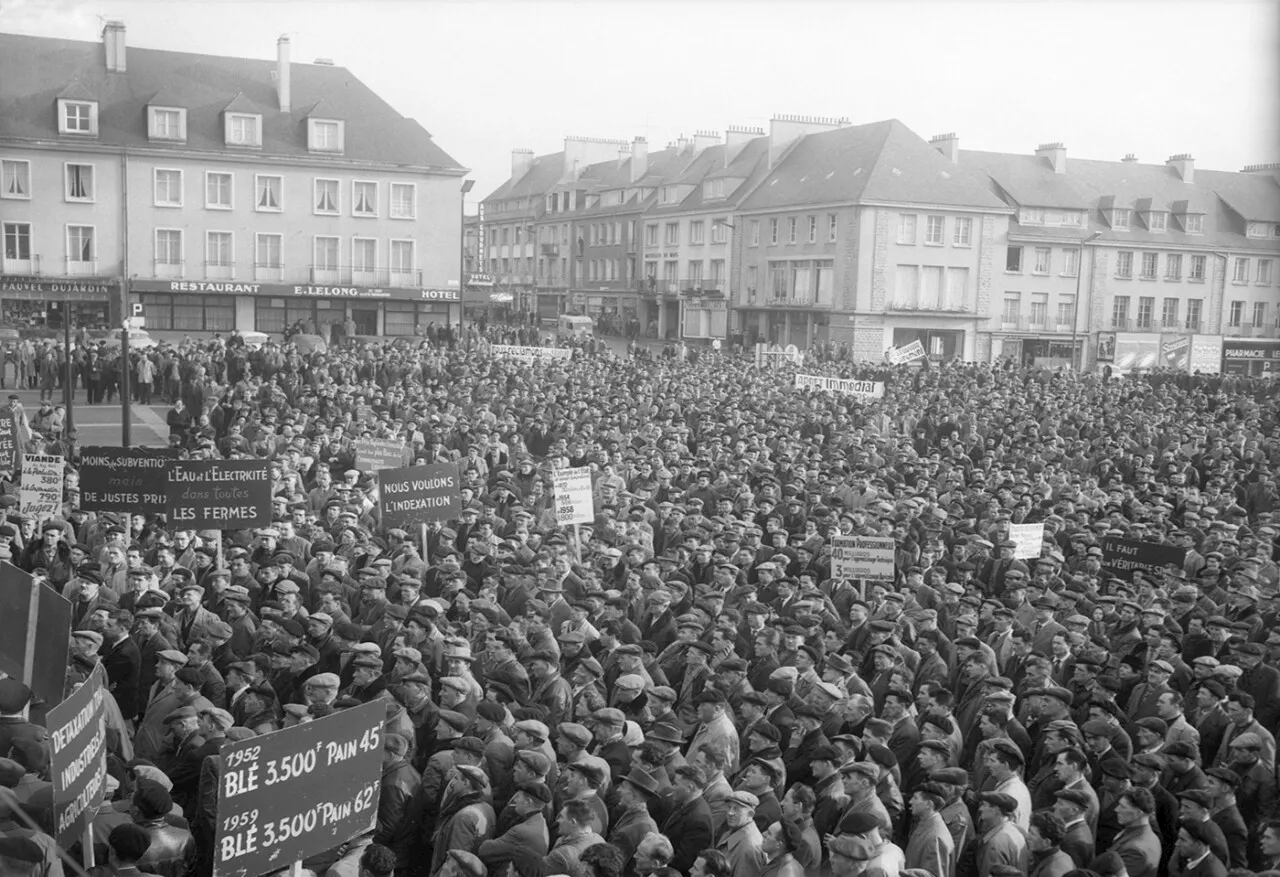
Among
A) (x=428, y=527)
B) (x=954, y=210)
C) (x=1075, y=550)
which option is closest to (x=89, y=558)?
(x=428, y=527)

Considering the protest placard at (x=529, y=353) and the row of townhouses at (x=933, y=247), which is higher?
the row of townhouses at (x=933, y=247)

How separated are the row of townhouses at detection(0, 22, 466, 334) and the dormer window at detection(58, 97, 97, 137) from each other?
49mm

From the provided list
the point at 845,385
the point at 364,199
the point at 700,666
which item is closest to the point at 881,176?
the point at 364,199

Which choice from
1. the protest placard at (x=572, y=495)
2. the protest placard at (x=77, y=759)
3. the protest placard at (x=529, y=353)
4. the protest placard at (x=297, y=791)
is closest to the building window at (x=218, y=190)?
the protest placard at (x=529, y=353)

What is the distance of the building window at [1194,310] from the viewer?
63.2 metres

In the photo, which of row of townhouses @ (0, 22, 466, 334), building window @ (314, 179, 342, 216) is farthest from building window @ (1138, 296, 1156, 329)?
building window @ (314, 179, 342, 216)

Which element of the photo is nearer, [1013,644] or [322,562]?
[1013,644]

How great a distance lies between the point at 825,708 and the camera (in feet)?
26.3

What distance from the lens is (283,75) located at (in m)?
49.5

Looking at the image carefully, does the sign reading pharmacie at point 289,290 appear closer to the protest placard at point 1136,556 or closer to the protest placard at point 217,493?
the protest placard at point 217,493

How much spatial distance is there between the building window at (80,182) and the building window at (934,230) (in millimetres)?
35324

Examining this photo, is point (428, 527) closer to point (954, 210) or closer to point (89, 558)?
point (89, 558)

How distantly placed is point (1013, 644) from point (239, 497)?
7.16 metres

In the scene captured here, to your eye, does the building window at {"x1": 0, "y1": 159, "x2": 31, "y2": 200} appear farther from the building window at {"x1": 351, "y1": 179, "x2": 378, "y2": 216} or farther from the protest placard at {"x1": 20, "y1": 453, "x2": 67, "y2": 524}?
the protest placard at {"x1": 20, "y1": 453, "x2": 67, "y2": 524}
